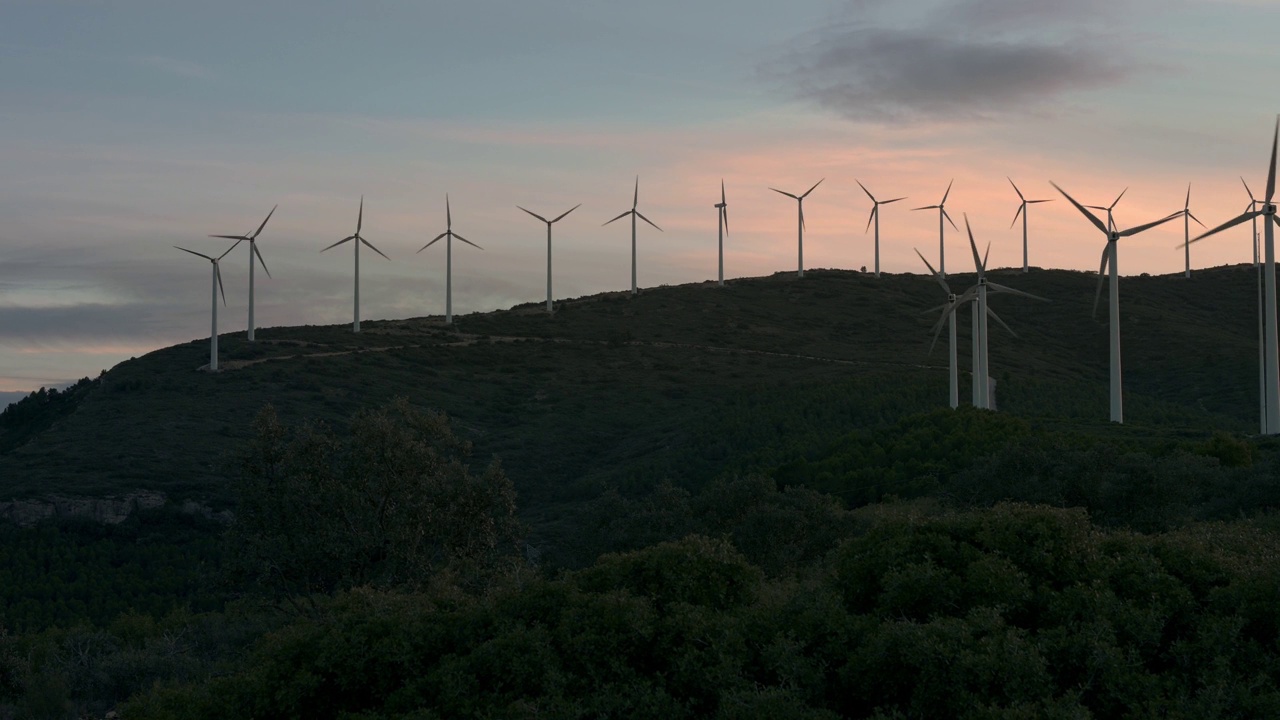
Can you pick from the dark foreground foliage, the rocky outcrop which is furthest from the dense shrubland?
the rocky outcrop

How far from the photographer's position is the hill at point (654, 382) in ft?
317

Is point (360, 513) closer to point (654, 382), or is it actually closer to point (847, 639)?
point (847, 639)

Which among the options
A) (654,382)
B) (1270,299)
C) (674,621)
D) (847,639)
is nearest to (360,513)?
(674,621)

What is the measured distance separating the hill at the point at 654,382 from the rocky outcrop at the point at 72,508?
1721 millimetres

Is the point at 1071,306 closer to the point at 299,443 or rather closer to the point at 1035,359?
the point at 1035,359

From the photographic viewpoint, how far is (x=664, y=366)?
14000 centimetres

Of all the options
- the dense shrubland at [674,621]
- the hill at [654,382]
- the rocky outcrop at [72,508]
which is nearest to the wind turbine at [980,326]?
the hill at [654,382]

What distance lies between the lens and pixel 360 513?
4141 cm

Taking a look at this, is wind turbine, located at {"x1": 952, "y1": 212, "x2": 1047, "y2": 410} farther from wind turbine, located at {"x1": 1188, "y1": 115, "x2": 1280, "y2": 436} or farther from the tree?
the tree

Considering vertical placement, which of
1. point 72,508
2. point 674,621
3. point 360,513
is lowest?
point 72,508

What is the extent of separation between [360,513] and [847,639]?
72.7ft

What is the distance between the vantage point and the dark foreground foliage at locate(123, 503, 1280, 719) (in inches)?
845

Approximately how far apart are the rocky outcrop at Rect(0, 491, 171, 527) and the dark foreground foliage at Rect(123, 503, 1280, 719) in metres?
59.8

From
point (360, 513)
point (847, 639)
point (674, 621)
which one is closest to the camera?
point (847, 639)
